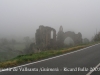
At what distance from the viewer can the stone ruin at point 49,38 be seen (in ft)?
189

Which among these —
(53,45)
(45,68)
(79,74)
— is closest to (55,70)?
(45,68)

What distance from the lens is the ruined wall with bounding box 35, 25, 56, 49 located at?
189 feet

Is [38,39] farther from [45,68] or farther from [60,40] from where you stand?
[45,68]

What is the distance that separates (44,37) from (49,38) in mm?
1789

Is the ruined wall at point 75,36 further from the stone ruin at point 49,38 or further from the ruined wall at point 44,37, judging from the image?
the ruined wall at point 44,37

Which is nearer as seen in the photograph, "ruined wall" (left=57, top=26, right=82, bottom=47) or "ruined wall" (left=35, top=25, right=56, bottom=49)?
"ruined wall" (left=35, top=25, right=56, bottom=49)

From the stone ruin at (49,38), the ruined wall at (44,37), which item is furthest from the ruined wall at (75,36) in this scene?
the ruined wall at (44,37)

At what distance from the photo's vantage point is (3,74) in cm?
637

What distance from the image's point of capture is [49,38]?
2317 inches

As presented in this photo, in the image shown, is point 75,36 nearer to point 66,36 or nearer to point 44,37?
point 66,36

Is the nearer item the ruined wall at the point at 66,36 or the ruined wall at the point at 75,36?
the ruined wall at the point at 66,36

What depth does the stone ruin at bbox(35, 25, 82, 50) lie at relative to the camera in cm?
5753

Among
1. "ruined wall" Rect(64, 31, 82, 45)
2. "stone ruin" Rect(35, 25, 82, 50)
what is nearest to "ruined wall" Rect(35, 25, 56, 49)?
"stone ruin" Rect(35, 25, 82, 50)

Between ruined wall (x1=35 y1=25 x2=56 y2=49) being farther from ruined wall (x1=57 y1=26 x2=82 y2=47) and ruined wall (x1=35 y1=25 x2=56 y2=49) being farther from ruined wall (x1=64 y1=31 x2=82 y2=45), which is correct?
ruined wall (x1=64 y1=31 x2=82 y2=45)
